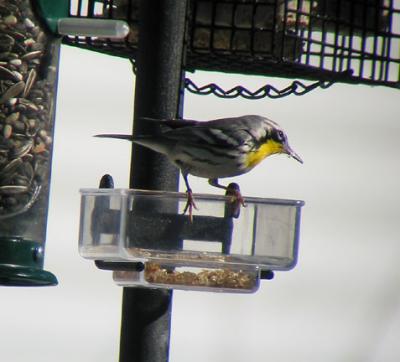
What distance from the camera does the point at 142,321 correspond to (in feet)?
13.6

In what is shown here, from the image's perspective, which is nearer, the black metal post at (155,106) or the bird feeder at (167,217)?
the bird feeder at (167,217)

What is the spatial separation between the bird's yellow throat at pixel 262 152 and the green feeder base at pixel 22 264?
84 cm

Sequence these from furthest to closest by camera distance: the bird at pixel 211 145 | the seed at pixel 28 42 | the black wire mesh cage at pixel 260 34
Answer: the black wire mesh cage at pixel 260 34
the seed at pixel 28 42
the bird at pixel 211 145

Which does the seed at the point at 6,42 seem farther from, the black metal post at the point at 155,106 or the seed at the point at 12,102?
the black metal post at the point at 155,106

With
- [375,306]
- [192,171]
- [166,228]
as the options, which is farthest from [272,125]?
[375,306]

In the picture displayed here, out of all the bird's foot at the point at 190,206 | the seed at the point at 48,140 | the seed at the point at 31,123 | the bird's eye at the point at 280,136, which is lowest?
the bird's foot at the point at 190,206

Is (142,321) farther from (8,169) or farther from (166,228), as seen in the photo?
(8,169)

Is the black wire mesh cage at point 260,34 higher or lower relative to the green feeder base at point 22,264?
higher

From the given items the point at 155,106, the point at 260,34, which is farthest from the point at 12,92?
the point at 260,34

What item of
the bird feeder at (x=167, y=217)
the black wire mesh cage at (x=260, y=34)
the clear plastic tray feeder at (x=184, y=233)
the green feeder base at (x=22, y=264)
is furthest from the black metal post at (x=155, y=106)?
the black wire mesh cage at (x=260, y=34)

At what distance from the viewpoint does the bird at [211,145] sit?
4109 millimetres

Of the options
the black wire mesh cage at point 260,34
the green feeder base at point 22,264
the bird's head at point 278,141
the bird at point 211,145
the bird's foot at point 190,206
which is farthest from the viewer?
the black wire mesh cage at point 260,34

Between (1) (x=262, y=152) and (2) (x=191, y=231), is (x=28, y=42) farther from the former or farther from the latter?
(2) (x=191, y=231)

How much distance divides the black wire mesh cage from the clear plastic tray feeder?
0.91 metres
